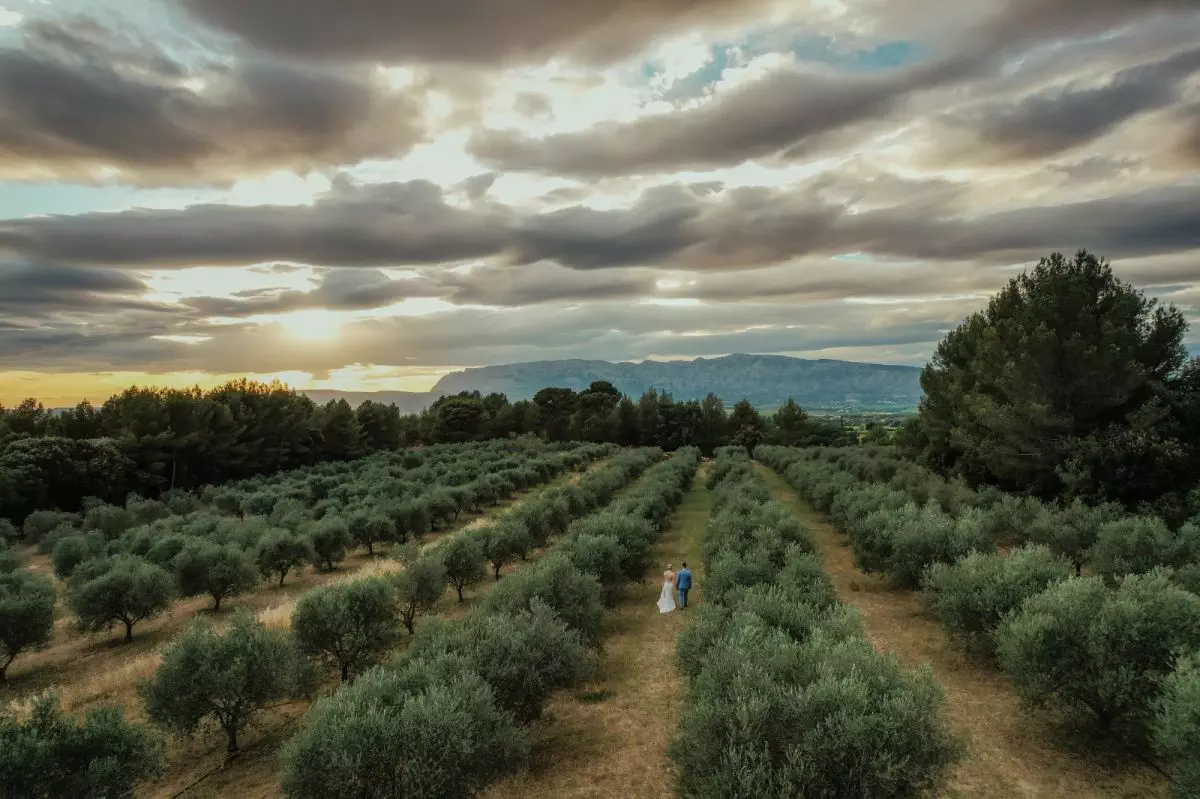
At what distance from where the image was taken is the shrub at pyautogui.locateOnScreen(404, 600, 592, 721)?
1493 centimetres

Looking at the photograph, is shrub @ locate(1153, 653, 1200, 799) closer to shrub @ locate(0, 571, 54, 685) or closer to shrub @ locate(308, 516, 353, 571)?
shrub @ locate(0, 571, 54, 685)

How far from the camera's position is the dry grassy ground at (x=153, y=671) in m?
14.9

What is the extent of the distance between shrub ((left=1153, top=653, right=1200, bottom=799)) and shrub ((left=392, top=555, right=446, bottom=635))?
22.5m

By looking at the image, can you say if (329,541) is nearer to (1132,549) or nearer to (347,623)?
(347,623)

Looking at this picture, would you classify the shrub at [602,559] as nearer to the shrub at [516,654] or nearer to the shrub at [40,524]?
the shrub at [516,654]

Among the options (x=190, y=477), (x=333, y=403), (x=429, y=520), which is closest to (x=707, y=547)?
(x=429, y=520)

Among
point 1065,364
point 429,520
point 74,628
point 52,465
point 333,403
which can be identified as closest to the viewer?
point 74,628

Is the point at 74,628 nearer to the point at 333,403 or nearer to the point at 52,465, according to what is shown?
the point at 52,465

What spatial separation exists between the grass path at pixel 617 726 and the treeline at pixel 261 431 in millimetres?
68349

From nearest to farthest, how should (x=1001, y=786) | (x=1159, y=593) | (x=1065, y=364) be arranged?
(x=1001, y=786) < (x=1159, y=593) < (x=1065, y=364)

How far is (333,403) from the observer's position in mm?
113438

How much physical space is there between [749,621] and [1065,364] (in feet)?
117

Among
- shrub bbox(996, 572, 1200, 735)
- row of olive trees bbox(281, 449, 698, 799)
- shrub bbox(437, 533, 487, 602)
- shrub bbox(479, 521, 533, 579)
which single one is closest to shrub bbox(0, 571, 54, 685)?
shrub bbox(437, 533, 487, 602)

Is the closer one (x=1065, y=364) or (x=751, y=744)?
(x=751, y=744)
